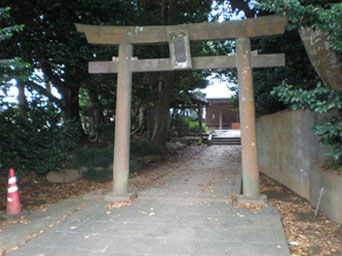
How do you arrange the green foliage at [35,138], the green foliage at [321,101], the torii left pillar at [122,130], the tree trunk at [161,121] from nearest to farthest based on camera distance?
1. the green foliage at [321,101]
2. the torii left pillar at [122,130]
3. the green foliage at [35,138]
4. the tree trunk at [161,121]

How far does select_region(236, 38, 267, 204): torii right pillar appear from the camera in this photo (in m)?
5.42

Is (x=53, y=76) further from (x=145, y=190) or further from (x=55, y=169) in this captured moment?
(x=145, y=190)

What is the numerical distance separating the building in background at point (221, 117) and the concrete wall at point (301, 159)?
20643mm

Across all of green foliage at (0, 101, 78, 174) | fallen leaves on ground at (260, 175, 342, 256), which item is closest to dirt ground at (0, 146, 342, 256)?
fallen leaves on ground at (260, 175, 342, 256)

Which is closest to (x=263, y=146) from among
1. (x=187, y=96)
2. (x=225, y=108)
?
(x=187, y=96)

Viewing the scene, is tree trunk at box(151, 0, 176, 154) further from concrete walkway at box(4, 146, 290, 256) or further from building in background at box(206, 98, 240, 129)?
building in background at box(206, 98, 240, 129)

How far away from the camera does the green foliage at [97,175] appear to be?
853 centimetres

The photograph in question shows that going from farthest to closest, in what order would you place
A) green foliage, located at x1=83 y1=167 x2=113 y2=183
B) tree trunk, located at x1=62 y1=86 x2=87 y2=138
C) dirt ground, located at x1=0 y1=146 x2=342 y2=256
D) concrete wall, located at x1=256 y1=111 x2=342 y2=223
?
tree trunk, located at x1=62 y1=86 x2=87 y2=138 < green foliage, located at x1=83 y1=167 x2=113 y2=183 < concrete wall, located at x1=256 y1=111 x2=342 y2=223 < dirt ground, located at x1=0 y1=146 x2=342 y2=256

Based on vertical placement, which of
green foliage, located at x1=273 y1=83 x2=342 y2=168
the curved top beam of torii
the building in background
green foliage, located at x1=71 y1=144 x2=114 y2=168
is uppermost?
the building in background

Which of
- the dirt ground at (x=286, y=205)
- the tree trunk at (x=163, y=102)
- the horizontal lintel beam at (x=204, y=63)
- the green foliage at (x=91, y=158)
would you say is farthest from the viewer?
the tree trunk at (x=163, y=102)

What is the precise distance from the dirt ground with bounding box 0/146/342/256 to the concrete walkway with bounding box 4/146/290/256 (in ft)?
0.87

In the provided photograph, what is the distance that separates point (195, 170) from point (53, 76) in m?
6.03

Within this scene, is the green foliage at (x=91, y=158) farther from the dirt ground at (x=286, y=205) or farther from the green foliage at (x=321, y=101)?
the green foliage at (x=321, y=101)

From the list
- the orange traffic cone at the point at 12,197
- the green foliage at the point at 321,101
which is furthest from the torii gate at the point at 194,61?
the orange traffic cone at the point at 12,197
